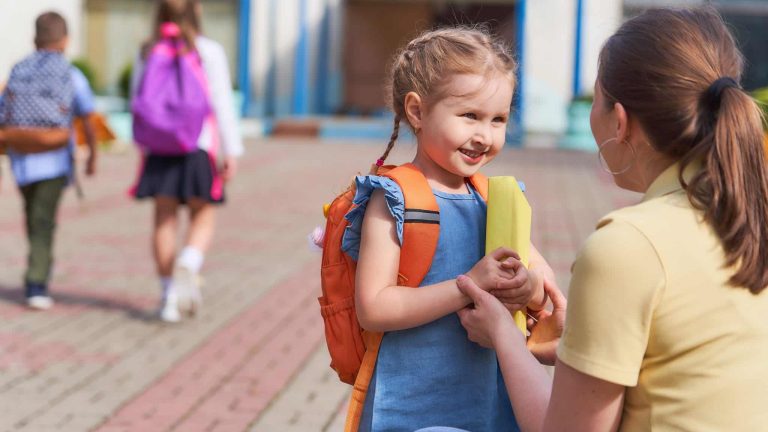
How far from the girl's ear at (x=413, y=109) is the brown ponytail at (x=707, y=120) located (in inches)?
21.7

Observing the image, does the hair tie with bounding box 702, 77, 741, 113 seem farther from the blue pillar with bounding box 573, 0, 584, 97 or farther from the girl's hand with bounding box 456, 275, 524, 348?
the blue pillar with bounding box 573, 0, 584, 97

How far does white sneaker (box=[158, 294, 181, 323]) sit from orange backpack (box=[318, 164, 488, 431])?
4.11 meters

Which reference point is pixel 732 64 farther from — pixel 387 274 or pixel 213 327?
pixel 213 327

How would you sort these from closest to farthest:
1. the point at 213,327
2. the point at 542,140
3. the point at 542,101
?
the point at 213,327 < the point at 542,140 < the point at 542,101

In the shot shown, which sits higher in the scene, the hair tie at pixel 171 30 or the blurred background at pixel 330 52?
the hair tie at pixel 171 30

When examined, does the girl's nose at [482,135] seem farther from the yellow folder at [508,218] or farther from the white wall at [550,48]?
the white wall at [550,48]

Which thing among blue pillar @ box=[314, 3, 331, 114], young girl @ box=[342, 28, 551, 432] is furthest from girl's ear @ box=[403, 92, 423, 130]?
blue pillar @ box=[314, 3, 331, 114]

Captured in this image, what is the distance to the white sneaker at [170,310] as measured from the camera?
6566mm

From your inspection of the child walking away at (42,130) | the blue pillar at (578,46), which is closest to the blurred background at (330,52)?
the blue pillar at (578,46)

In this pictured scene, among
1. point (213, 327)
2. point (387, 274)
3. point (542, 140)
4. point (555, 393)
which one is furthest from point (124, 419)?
point (542, 140)

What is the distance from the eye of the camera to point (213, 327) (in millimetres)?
6441

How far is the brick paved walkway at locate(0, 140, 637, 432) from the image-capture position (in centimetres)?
479

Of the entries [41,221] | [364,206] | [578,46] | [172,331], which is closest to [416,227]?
[364,206]

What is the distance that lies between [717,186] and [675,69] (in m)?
0.21
